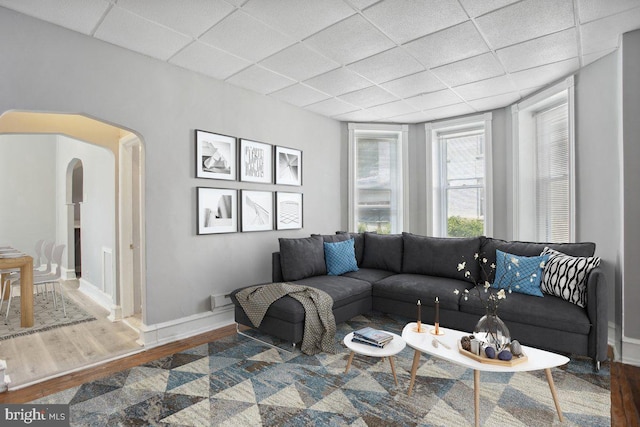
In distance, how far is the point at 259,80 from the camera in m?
3.75

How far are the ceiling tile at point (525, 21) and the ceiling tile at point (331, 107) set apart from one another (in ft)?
6.57

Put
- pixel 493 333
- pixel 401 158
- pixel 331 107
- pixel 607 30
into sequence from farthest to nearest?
pixel 401 158
pixel 331 107
pixel 607 30
pixel 493 333

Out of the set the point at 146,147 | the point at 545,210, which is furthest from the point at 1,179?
the point at 545,210

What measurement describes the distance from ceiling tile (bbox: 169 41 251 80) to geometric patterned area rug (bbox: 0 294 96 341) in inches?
124

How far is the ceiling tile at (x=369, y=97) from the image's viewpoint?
407cm

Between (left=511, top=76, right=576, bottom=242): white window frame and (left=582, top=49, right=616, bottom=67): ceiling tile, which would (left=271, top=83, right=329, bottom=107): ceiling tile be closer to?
(left=511, top=76, right=576, bottom=242): white window frame

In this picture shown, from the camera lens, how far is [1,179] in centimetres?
658

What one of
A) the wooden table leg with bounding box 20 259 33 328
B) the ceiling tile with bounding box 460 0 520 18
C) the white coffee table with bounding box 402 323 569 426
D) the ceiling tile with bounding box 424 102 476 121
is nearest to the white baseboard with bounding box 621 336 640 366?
the white coffee table with bounding box 402 323 569 426

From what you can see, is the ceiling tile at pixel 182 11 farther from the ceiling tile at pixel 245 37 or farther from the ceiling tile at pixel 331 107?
the ceiling tile at pixel 331 107

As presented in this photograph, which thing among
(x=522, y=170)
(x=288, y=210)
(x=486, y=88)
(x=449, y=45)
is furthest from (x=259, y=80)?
(x=522, y=170)

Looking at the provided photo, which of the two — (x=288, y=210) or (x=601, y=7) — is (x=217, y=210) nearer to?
(x=288, y=210)

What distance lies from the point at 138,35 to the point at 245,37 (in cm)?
85

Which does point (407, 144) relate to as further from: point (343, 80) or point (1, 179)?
point (1, 179)

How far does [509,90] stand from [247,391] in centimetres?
417
